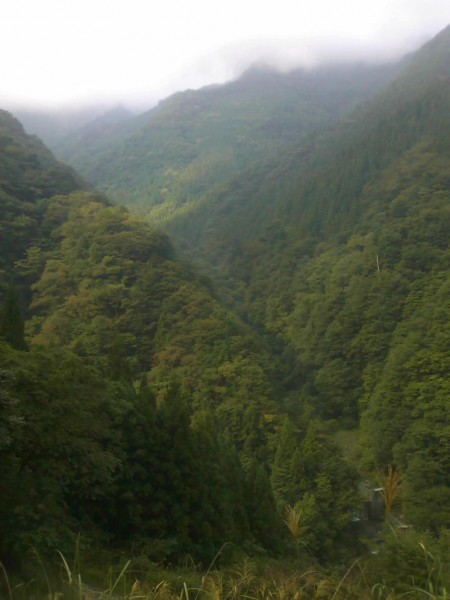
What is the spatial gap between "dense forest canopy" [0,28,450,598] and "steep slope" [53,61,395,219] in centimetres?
1852

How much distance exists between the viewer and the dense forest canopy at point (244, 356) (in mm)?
11141

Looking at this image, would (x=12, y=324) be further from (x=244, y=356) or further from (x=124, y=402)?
(x=244, y=356)

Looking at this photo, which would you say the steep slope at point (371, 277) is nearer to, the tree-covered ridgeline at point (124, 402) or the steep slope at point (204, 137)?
the tree-covered ridgeline at point (124, 402)

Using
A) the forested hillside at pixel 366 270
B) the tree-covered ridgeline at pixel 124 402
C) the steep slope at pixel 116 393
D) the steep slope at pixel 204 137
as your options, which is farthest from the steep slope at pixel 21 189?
the steep slope at pixel 204 137

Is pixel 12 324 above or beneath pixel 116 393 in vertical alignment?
above

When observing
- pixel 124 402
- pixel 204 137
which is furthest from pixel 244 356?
pixel 204 137

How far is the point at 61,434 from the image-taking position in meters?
9.88

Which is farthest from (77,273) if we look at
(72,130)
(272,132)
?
(72,130)

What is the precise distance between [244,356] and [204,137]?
4526 inches

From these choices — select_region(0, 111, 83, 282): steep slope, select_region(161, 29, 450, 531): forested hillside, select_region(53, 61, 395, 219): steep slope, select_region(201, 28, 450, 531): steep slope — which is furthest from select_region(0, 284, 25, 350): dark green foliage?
select_region(53, 61, 395, 219): steep slope

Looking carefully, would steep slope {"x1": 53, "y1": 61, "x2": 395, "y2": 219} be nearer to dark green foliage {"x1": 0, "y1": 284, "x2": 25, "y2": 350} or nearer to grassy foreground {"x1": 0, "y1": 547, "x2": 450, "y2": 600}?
dark green foliage {"x1": 0, "y1": 284, "x2": 25, "y2": 350}

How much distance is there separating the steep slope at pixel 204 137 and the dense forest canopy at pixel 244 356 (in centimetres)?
1852

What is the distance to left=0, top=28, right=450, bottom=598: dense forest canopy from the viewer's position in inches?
439

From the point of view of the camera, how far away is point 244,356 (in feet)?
120
